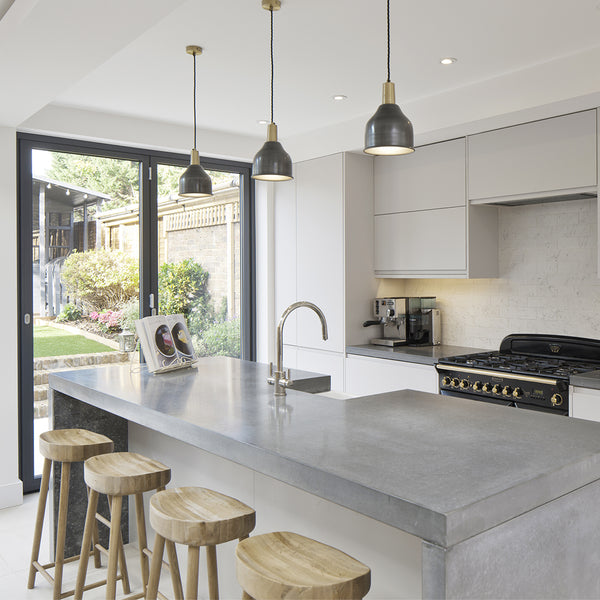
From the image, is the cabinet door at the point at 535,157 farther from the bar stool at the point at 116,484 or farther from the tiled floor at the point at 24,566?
the tiled floor at the point at 24,566

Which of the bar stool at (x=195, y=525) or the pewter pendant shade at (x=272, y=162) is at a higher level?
the pewter pendant shade at (x=272, y=162)

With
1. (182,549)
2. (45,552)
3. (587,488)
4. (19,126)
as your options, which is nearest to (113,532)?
(182,549)

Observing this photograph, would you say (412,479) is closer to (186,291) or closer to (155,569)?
(155,569)

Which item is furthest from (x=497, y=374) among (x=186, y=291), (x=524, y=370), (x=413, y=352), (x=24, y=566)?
(x=24, y=566)

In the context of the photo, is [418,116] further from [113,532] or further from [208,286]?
[113,532]

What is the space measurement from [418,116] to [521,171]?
809 millimetres

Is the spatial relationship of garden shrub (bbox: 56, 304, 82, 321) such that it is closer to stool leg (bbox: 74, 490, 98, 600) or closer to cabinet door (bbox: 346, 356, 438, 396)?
cabinet door (bbox: 346, 356, 438, 396)

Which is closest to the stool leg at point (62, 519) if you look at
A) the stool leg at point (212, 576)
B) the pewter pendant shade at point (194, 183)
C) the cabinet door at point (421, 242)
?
the stool leg at point (212, 576)

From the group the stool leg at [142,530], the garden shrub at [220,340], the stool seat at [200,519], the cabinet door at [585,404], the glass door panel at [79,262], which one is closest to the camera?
the stool seat at [200,519]

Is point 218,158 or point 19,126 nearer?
point 19,126

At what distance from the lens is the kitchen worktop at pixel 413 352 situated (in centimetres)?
402

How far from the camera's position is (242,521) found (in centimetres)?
185

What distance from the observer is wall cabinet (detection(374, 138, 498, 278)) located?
4062 millimetres

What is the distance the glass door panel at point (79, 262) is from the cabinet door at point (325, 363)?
138 cm
